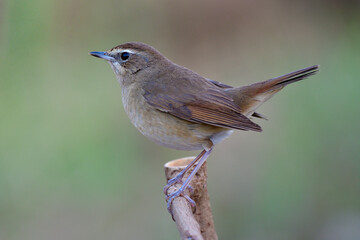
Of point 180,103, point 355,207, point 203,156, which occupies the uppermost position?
point 180,103

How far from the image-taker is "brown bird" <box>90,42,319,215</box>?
359cm

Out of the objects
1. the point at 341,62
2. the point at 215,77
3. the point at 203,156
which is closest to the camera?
the point at 203,156

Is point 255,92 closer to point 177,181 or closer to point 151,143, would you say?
point 177,181

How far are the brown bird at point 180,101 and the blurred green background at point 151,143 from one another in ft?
6.65

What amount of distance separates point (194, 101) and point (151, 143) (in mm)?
2856

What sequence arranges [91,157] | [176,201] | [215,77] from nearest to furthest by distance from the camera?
[176,201]
[91,157]
[215,77]

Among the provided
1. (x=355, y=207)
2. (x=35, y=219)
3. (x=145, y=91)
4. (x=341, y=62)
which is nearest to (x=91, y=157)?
(x=35, y=219)

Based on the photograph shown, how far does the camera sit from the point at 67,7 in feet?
25.6

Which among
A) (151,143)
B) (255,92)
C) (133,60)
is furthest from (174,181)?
(151,143)

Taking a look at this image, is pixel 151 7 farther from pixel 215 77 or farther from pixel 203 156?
pixel 203 156

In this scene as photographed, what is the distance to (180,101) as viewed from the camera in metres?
3.74

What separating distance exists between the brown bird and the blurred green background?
203cm

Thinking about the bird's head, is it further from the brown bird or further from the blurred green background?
the blurred green background

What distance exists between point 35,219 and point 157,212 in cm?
143
